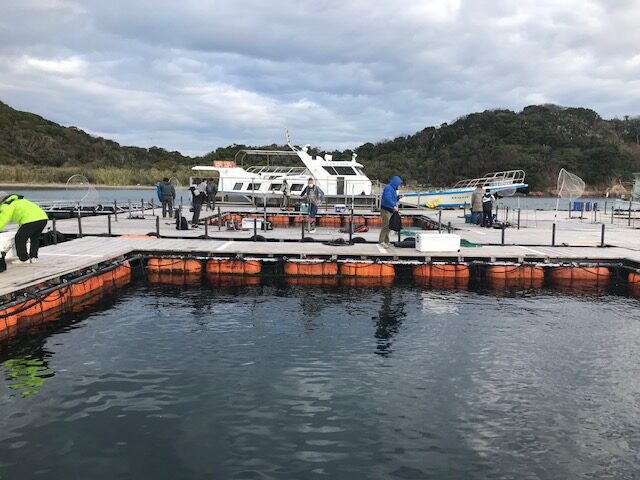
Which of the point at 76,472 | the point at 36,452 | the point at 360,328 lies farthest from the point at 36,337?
the point at 360,328

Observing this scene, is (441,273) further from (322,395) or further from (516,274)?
(322,395)

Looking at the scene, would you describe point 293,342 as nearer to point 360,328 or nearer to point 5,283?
point 360,328

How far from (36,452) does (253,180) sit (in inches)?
1179

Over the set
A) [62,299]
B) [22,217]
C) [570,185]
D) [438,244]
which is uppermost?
[570,185]

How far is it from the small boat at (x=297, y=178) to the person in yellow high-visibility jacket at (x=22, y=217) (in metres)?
22.2

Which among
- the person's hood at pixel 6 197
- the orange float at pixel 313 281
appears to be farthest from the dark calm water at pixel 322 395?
the person's hood at pixel 6 197

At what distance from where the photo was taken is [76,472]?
4789mm

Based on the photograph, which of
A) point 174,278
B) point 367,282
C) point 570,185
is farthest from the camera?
point 570,185

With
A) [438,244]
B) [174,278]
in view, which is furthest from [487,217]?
[174,278]

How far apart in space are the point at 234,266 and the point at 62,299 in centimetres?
478

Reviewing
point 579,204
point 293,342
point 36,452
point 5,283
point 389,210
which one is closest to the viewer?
point 36,452

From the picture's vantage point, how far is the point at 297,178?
3394 centimetres

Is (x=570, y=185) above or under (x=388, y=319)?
above

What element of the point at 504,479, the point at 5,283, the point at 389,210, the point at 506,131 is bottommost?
the point at 504,479
